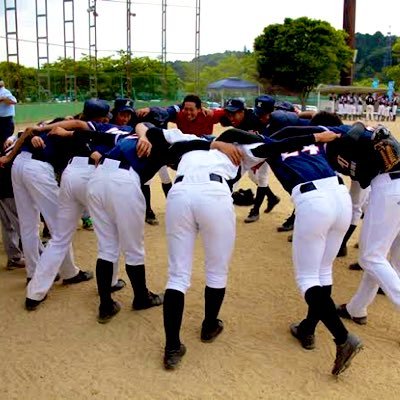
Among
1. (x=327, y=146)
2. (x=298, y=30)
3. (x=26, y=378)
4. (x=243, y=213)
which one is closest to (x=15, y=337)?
(x=26, y=378)

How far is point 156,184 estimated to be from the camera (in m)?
10.1

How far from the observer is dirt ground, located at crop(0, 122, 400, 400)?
3.18m

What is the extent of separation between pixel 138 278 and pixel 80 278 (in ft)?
3.69

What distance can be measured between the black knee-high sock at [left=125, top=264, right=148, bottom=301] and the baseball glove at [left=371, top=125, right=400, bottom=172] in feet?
6.64

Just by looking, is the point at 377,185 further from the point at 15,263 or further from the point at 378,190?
the point at 15,263

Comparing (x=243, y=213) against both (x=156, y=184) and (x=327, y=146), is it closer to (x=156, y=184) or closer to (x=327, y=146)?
(x=156, y=184)

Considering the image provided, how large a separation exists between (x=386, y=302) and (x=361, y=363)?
121cm

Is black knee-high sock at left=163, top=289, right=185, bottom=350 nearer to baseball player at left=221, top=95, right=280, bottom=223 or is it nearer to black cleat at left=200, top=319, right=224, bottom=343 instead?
black cleat at left=200, top=319, right=224, bottom=343

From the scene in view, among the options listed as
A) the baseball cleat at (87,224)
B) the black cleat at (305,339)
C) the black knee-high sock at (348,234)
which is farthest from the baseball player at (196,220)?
the baseball cleat at (87,224)

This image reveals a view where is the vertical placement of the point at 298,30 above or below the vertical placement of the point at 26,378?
above

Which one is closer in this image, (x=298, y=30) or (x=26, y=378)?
(x=26, y=378)

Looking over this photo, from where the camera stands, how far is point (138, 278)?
4.11 metres

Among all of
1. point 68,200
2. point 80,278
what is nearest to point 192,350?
point 68,200

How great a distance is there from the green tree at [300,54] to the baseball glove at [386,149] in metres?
35.2
